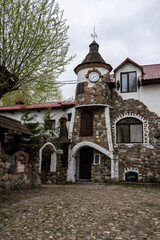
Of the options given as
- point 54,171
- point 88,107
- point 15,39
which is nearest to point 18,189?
point 54,171

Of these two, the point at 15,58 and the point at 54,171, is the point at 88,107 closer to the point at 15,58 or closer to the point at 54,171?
the point at 54,171

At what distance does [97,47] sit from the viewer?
16.8m

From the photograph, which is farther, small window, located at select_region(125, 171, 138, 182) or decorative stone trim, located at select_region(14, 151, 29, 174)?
small window, located at select_region(125, 171, 138, 182)

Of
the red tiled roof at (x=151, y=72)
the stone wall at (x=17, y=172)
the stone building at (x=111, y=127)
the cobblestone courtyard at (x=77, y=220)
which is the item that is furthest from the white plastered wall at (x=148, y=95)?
the cobblestone courtyard at (x=77, y=220)

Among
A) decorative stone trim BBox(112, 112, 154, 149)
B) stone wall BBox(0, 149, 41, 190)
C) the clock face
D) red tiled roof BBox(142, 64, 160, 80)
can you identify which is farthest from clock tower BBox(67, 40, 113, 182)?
stone wall BBox(0, 149, 41, 190)

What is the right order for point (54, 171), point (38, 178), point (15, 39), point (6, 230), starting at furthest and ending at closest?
point (54, 171) < point (38, 178) < point (15, 39) < point (6, 230)

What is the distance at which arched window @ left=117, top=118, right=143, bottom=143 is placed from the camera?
14.3m

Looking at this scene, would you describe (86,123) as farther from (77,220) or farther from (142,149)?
(77,220)

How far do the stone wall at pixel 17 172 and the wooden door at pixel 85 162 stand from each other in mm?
5603

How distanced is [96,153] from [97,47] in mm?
8574

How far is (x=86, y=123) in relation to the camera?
49.6 feet

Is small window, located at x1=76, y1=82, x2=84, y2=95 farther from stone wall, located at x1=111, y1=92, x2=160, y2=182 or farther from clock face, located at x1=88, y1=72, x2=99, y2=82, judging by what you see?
stone wall, located at x1=111, y1=92, x2=160, y2=182

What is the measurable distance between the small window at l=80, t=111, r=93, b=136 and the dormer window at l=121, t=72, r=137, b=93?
309 centimetres

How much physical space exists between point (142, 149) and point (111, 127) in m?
2.61
